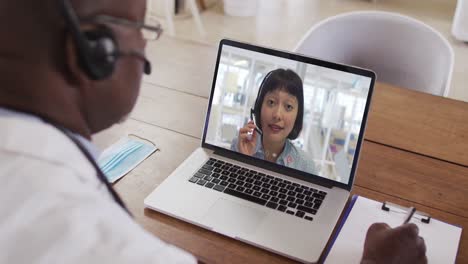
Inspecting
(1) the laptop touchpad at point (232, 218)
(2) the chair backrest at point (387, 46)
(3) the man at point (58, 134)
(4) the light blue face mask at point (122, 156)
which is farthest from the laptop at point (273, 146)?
(2) the chair backrest at point (387, 46)

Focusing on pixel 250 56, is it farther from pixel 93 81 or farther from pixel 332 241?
pixel 93 81

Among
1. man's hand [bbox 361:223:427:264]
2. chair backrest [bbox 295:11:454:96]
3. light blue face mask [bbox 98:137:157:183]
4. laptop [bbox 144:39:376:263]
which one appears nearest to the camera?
man's hand [bbox 361:223:427:264]

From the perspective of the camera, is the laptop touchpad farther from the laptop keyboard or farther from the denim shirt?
the denim shirt

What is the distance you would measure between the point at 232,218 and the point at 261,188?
0.12 meters

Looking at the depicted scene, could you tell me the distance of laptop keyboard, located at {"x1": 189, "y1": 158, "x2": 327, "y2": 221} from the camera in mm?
1050

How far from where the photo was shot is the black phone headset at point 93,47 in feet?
2.02

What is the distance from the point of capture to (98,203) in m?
0.62

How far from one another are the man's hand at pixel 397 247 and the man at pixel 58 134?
0.35m

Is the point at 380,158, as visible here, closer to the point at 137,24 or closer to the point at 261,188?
the point at 261,188

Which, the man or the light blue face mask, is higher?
the man

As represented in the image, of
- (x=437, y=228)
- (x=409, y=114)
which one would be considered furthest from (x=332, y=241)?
(x=409, y=114)

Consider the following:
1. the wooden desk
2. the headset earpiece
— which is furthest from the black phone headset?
the wooden desk

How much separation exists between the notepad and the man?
0.35m

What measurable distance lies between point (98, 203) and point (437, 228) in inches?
27.2
